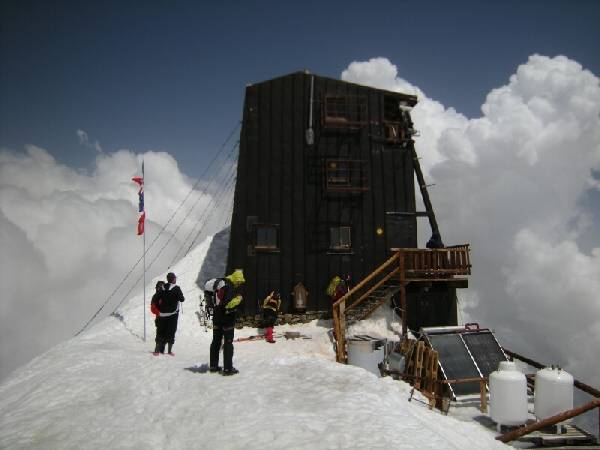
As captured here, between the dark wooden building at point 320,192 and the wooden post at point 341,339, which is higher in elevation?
the dark wooden building at point 320,192

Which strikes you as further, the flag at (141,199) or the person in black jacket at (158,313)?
the flag at (141,199)

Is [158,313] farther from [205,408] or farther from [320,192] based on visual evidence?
[320,192]

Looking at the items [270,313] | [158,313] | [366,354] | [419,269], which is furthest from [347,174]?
[158,313]

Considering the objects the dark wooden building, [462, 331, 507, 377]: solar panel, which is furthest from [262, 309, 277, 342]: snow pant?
[462, 331, 507, 377]: solar panel

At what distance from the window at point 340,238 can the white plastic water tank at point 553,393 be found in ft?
36.4

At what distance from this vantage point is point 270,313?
17609 millimetres

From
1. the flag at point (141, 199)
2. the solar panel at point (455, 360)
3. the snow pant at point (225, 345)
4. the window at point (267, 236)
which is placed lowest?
the solar panel at point (455, 360)

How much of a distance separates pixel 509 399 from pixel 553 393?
3.15 feet

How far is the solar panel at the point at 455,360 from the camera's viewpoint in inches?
533

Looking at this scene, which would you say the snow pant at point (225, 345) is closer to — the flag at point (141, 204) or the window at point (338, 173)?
the flag at point (141, 204)

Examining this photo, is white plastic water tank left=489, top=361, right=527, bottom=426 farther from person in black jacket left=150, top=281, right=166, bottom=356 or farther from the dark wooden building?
the dark wooden building

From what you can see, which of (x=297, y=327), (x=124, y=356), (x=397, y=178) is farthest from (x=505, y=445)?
(x=397, y=178)

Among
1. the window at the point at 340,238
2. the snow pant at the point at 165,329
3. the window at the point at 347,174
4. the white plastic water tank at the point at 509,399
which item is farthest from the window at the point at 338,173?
the white plastic water tank at the point at 509,399

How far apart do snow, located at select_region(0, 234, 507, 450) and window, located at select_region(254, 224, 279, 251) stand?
8.35 meters
